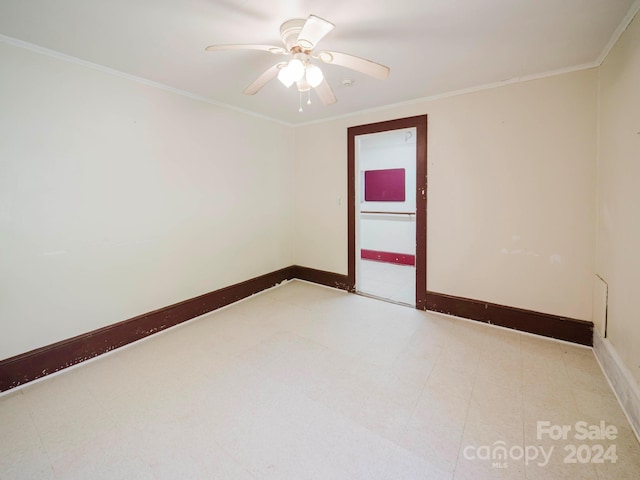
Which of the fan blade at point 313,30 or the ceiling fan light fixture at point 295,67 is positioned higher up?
the fan blade at point 313,30

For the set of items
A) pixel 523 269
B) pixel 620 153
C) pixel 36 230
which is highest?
pixel 620 153

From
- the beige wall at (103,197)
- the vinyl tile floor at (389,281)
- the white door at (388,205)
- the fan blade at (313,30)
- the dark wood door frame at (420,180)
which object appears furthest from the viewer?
the white door at (388,205)

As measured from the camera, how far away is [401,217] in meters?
5.59

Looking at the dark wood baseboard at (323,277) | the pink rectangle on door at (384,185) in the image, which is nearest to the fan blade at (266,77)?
the dark wood baseboard at (323,277)

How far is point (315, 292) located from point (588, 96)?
346 centimetres

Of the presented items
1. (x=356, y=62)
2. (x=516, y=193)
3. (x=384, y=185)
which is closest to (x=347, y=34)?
(x=356, y=62)

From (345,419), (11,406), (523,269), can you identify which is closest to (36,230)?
(11,406)

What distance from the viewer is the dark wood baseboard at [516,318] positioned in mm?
2508

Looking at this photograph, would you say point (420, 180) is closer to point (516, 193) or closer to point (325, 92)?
point (516, 193)

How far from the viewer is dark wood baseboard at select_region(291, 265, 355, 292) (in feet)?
13.3

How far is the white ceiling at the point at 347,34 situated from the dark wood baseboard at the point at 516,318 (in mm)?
2208

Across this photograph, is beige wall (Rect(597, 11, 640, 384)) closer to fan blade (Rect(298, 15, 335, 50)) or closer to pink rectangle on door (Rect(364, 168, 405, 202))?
fan blade (Rect(298, 15, 335, 50))

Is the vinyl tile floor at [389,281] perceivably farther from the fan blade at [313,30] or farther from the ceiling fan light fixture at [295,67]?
the fan blade at [313,30]

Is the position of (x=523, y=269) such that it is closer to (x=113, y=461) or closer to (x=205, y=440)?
(x=205, y=440)
